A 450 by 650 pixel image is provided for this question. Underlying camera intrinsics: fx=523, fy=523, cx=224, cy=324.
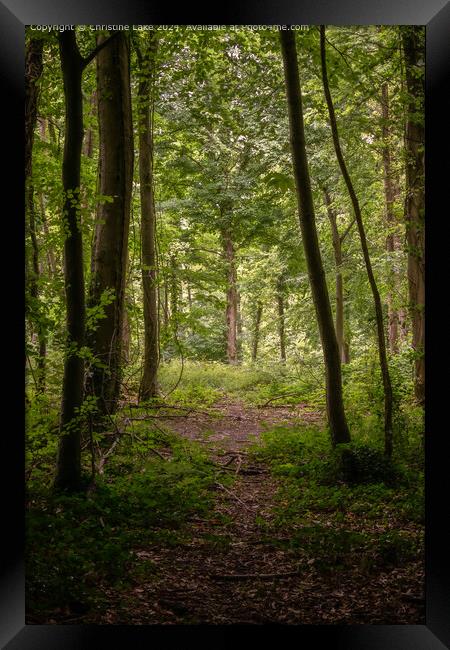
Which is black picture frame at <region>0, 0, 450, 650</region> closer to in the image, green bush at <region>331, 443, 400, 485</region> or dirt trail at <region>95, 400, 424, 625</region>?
dirt trail at <region>95, 400, 424, 625</region>

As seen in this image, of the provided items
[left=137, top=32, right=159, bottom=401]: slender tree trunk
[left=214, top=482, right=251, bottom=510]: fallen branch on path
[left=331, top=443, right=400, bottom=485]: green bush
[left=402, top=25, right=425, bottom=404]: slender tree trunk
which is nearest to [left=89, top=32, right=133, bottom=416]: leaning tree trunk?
[left=214, top=482, right=251, bottom=510]: fallen branch on path

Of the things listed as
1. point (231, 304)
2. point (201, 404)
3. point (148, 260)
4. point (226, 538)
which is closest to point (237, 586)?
point (226, 538)

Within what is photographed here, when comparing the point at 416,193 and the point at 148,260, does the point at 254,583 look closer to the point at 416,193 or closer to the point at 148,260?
the point at 416,193

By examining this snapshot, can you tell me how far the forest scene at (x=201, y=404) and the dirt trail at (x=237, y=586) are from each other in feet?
0.05

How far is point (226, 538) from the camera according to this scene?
4605 mm

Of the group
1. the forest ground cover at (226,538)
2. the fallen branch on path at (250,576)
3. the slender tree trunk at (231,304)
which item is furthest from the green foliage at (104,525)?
the slender tree trunk at (231,304)

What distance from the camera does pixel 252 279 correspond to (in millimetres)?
18953

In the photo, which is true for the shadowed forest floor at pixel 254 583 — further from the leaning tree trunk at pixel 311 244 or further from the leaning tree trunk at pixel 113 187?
the leaning tree trunk at pixel 113 187

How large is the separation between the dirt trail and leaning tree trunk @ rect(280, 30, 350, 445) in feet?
6.19

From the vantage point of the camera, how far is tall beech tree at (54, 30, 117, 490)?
423cm
